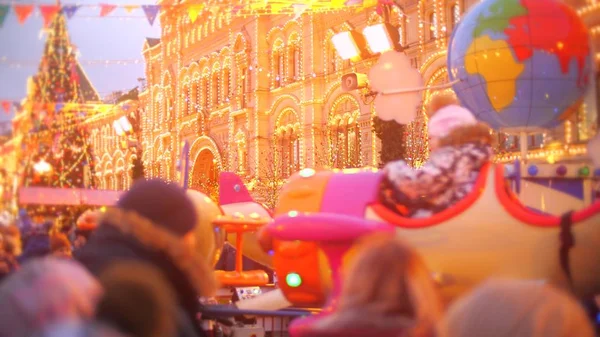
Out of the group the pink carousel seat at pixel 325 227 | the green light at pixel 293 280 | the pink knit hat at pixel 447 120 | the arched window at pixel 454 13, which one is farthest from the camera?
the arched window at pixel 454 13

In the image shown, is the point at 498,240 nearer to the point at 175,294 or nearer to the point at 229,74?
the point at 175,294

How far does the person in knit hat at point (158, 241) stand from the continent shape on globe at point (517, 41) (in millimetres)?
3898

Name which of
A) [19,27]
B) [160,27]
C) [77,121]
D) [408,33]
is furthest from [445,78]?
[160,27]

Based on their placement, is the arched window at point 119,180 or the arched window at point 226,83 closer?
the arched window at point 226,83

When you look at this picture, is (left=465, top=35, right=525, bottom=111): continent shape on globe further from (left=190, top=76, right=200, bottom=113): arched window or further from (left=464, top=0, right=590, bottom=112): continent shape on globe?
(left=190, top=76, right=200, bottom=113): arched window

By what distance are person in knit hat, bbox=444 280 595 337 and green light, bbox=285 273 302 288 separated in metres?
2.88

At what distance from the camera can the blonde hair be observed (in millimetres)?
2143

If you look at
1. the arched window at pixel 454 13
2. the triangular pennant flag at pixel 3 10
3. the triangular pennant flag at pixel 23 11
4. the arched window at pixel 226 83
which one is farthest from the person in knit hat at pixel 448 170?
the arched window at pixel 226 83

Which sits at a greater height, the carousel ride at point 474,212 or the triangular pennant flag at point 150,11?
the triangular pennant flag at point 150,11

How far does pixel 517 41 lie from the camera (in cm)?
591

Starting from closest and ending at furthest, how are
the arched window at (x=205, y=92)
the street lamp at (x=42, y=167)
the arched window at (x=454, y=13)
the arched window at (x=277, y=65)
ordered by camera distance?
the street lamp at (x=42, y=167) < the arched window at (x=454, y=13) < the arched window at (x=277, y=65) < the arched window at (x=205, y=92)

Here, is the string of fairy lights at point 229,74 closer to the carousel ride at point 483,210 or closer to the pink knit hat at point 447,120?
the carousel ride at point 483,210

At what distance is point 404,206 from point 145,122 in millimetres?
34210

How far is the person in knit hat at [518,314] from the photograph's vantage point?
72.8 inches
